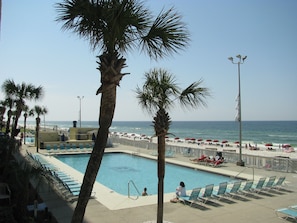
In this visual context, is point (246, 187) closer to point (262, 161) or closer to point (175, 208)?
point (175, 208)

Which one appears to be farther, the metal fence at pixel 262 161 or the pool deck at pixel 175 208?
the metal fence at pixel 262 161

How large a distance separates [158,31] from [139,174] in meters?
15.1

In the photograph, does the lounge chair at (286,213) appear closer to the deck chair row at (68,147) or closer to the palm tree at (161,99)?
the palm tree at (161,99)

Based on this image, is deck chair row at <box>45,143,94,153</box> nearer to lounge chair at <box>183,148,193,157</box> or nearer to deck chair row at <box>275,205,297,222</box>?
lounge chair at <box>183,148,193,157</box>

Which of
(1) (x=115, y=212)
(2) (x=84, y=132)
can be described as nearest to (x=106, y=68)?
(1) (x=115, y=212)

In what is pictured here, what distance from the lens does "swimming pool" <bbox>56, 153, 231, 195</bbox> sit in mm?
15666

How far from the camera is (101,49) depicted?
522cm

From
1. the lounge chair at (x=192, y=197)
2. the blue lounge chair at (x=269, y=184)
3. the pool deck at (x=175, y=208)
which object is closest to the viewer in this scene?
the pool deck at (x=175, y=208)

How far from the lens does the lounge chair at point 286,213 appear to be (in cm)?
794

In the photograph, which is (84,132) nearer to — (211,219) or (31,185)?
(31,185)

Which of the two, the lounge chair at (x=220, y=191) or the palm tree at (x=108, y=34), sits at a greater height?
the palm tree at (x=108, y=34)

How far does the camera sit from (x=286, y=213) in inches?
317

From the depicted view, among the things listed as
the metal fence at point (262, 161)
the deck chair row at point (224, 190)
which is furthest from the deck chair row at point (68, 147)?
the deck chair row at point (224, 190)

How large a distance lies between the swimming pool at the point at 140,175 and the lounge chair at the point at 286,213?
6669 mm
